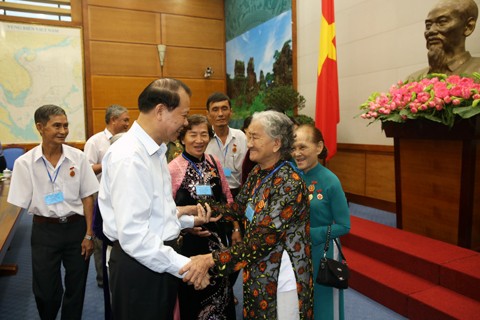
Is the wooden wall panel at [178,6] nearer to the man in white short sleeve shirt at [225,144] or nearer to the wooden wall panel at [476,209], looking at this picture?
the man in white short sleeve shirt at [225,144]

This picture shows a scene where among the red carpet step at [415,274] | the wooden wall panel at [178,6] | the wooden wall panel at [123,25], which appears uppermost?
the wooden wall panel at [178,6]

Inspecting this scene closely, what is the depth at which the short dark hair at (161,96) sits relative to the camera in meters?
1.47

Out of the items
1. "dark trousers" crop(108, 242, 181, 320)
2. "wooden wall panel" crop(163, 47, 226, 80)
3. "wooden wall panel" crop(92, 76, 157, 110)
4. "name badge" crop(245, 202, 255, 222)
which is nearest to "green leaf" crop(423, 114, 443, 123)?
"name badge" crop(245, 202, 255, 222)

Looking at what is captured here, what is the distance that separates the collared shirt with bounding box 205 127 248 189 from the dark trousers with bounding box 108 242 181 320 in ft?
5.50

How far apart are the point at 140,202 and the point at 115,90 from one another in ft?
22.6

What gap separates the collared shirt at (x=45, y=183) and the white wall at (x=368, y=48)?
3.81 metres

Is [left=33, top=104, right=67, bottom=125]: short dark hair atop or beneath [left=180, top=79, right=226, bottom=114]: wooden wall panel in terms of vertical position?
beneath

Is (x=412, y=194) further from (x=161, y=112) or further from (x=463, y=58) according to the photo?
(x=161, y=112)

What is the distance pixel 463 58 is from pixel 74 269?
3.65 metres

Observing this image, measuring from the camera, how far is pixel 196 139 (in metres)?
2.20

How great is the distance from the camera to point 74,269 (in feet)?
7.89

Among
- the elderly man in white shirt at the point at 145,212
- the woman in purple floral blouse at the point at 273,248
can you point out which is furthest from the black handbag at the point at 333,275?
the elderly man in white shirt at the point at 145,212

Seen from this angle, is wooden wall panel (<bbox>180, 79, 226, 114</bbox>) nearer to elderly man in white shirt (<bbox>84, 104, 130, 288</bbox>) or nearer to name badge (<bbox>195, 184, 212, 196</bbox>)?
elderly man in white shirt (<bbox>84, 104, 130, 288</bbox>)

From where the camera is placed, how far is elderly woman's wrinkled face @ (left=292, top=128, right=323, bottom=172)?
81.8 inches
